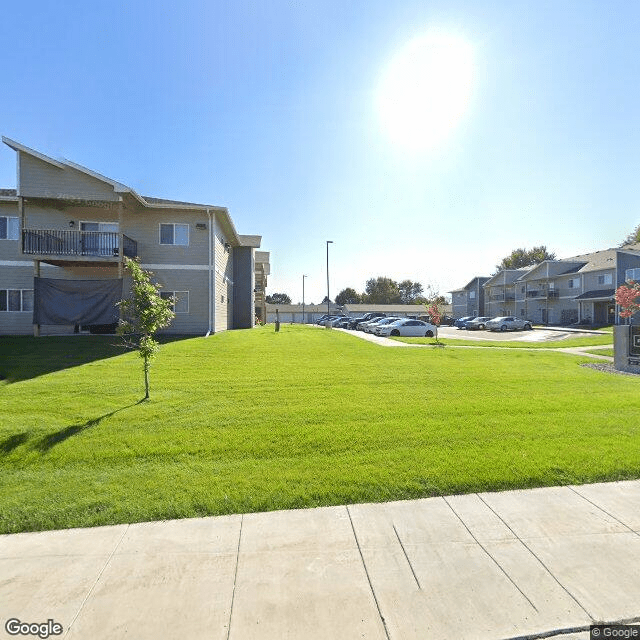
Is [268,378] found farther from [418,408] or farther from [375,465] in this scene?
[375,465]

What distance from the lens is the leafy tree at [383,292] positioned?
94.8 meters

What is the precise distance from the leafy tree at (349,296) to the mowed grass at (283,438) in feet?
283

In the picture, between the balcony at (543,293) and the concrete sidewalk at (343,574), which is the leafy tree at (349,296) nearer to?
the balcony at (543,293)

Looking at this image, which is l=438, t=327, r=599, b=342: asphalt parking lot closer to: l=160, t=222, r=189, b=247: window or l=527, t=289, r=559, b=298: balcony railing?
l=527, t=289, r=559, b=298: balcony railing

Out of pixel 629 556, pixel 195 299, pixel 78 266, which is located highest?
pixel 78 266

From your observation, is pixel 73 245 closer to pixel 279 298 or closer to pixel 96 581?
pixel 96 581

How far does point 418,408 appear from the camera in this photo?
7000 millimetres

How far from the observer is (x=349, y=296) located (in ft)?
317

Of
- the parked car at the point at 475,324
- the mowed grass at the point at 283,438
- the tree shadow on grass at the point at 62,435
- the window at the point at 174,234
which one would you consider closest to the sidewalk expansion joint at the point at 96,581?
the mowed grass at the point at 283,438

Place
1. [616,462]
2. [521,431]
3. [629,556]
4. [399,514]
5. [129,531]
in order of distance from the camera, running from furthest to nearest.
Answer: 1. [521,431]
2. [616,462]
3. [399,514]
4. [129,531]
5. [629,556]

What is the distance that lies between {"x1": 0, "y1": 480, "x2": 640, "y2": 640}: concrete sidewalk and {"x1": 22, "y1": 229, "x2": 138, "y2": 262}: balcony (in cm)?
1730

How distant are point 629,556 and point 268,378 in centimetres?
752

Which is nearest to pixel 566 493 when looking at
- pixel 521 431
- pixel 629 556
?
pixel 629 556

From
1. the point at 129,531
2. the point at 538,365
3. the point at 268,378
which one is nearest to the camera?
the point at 129,531
